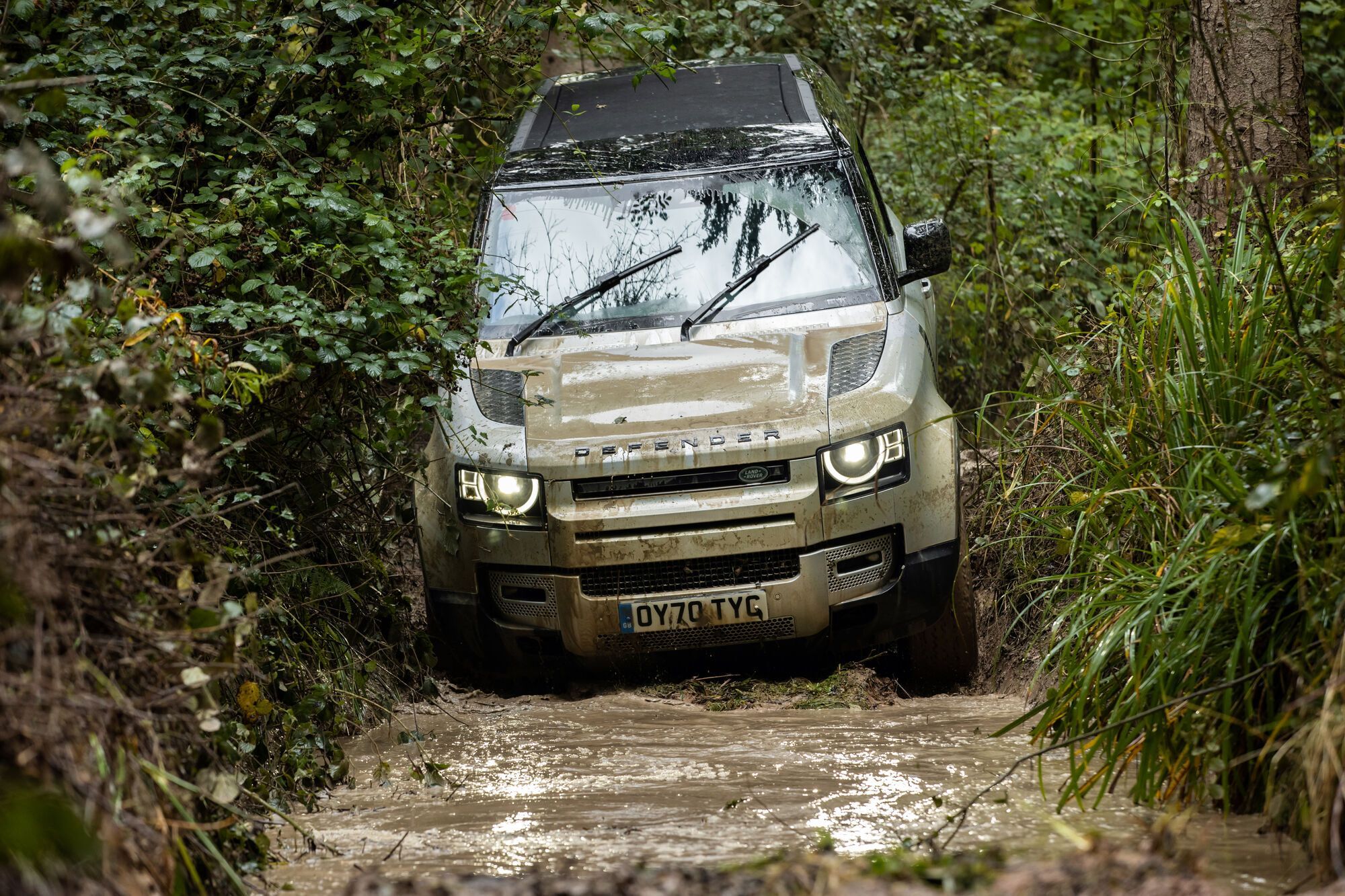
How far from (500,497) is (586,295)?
939 mm

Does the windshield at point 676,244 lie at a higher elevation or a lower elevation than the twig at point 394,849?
higher

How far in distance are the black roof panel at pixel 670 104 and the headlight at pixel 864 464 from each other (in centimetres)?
175

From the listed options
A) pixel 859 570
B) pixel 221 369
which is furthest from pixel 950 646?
pixel 221 369

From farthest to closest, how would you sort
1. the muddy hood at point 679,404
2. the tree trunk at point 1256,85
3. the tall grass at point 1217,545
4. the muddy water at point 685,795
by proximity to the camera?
the tree trunk at point 1256,85 → the muddy hood at point 679,404 → the muddy water at point 685,795 → the tall grass at point 1217,545

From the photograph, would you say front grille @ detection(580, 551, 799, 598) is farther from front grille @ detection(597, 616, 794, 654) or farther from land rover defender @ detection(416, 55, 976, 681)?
front grille @ detection(597, 616, 794, 654)

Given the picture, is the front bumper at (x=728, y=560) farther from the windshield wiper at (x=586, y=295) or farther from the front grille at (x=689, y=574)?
the windshield wiper at (x=586, y=295)

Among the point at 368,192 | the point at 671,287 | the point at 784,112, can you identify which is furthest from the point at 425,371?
the point at 784,112

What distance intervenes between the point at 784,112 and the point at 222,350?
275 centimetres

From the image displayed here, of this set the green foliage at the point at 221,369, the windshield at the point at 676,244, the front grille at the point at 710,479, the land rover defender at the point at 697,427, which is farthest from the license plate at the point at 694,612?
the windshield at the point at 676,244

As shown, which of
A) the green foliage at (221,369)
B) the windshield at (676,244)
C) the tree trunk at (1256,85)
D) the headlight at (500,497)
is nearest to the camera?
the green foliage at (221,369)

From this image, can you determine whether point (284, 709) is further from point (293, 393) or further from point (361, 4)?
point (361, 4)

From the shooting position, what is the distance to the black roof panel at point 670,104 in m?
5.36

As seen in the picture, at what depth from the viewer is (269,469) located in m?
4.16

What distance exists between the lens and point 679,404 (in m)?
4.26
